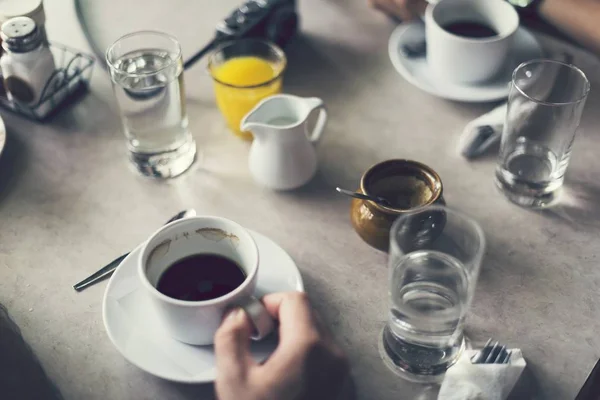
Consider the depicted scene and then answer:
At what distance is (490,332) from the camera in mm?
786

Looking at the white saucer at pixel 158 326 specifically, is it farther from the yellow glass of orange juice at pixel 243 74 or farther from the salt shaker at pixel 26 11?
the salt shaker at pixel 26 11

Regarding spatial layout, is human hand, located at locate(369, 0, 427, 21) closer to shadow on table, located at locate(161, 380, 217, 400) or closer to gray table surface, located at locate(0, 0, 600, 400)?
gray table surface, located at locate(0, 0, 600, 400)

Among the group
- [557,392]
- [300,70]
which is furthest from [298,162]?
[557,392]

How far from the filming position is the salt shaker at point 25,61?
0.96 metres

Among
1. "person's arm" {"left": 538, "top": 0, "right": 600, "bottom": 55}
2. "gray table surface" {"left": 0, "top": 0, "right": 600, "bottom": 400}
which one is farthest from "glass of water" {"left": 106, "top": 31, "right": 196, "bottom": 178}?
"person's arm" {"left": 538, "top": 0, "right": 600, "bottom": 55}

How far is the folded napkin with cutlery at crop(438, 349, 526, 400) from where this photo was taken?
2.31 feet

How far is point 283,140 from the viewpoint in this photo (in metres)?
0.90

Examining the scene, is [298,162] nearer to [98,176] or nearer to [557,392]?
[98,176]

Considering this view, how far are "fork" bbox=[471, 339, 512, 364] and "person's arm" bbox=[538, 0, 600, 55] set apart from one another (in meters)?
0.60

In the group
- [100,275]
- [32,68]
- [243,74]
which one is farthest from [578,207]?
[32,68]

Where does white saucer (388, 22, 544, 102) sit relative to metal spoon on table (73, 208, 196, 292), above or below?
above

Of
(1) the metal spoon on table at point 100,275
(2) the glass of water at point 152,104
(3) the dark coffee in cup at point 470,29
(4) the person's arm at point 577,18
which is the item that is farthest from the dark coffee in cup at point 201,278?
(4) the person's arm at point 577,18

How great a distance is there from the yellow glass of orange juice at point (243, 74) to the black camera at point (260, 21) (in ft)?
0.16

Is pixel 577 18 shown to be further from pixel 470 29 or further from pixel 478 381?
pixel 478 381
